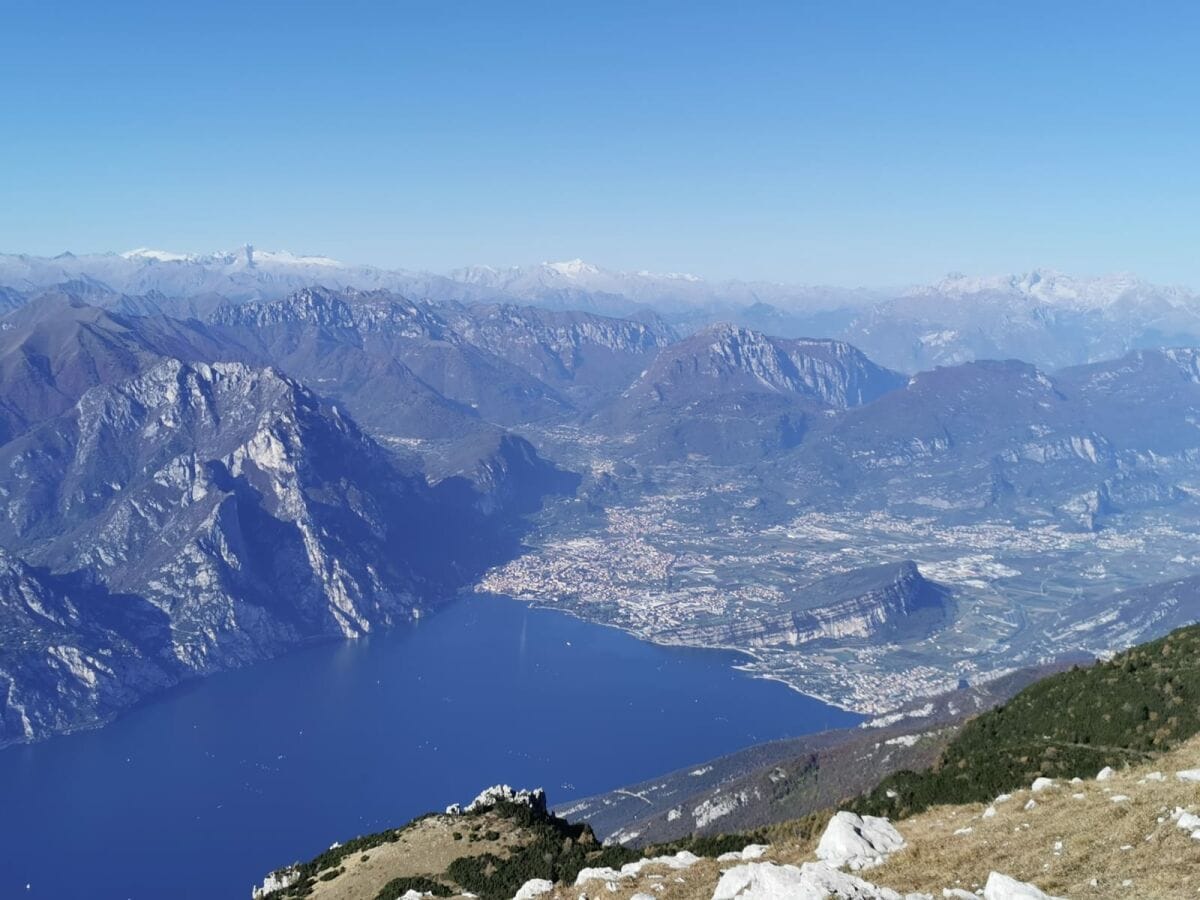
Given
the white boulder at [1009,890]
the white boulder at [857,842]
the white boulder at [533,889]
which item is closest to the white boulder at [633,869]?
the white boulder at [533,889]

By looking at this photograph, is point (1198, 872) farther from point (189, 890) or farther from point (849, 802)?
point (189, 890)

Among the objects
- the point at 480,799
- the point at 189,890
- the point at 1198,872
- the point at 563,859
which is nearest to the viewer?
the point at 1198,872

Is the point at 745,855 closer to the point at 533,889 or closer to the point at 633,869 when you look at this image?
the point at 633,869

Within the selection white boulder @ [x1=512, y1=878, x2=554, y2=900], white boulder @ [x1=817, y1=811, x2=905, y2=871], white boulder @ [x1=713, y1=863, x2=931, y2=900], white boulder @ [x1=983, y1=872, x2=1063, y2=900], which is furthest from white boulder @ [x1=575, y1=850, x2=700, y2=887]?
white boulder @ [x1=983, y1=872, x2=1063, y2=900]

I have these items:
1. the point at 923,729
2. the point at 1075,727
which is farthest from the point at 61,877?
the point at 1075,727

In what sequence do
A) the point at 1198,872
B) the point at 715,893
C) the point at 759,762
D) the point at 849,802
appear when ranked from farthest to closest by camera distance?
the point at 759,762, the point at 849,802, the point at 715,893, the point at 1198,872

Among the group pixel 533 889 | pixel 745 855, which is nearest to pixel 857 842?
pixel 745 855

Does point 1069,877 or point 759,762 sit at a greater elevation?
point 1069,877
